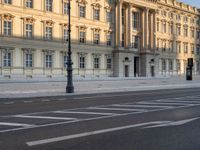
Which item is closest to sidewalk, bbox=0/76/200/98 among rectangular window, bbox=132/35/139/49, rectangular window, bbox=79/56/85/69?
rectangular window, bbox=79/56/85/69

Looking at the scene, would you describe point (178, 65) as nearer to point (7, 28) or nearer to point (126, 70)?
point (126, 70)

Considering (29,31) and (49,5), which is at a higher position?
(49,5)

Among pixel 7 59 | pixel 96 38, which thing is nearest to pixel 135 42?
pixel 96 38

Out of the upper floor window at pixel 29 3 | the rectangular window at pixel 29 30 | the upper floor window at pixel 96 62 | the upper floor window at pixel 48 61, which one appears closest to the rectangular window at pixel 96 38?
the upper floor window at pixel 96 62

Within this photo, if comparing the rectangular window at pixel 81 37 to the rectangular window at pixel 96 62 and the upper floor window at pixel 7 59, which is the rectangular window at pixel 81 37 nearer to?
the rectangular window at pixel 96 62

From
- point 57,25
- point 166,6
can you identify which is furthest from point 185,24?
point 57,25

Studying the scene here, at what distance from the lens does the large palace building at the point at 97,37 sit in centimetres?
5175

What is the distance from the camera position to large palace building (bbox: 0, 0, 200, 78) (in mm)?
51750

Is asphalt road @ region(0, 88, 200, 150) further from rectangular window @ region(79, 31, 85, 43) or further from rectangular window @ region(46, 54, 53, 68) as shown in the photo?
rectangular window @ region(79, 31, 85, 43)

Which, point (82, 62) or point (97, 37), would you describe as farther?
point (97, 37)

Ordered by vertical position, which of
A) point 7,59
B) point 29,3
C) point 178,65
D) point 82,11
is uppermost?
point 82,11

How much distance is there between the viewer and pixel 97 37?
64812 millimetres


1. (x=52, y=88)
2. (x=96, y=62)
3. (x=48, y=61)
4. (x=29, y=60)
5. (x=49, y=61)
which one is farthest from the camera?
(x=96, y=62)

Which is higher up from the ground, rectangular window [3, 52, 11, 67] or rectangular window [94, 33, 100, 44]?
rectangular window [94, 33, 100, 44]
